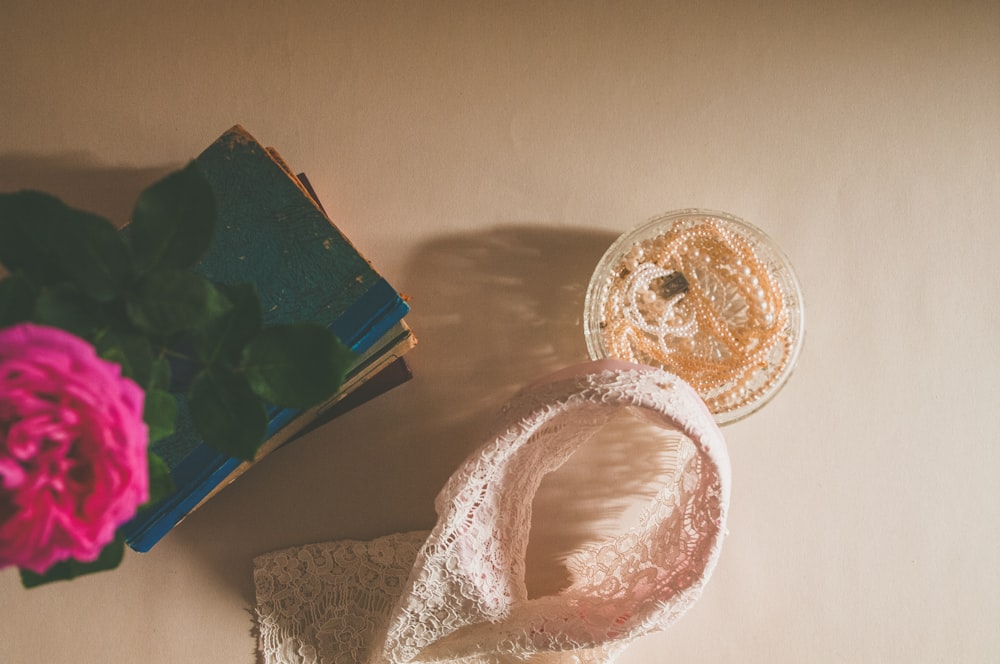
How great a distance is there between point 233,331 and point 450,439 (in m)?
0.50

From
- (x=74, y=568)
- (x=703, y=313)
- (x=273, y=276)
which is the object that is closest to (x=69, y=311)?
(x=74, y=568)

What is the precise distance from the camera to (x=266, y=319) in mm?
721

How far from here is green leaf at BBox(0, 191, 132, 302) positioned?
0.42 metres

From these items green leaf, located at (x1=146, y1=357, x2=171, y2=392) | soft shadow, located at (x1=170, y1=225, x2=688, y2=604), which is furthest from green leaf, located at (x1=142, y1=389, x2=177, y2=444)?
soft shadow, located at (x1=170, y1=225, x2=688, y2=604)

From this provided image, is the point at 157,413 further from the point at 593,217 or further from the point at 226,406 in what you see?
the point at 593,217

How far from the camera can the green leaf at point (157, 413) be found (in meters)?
0.43

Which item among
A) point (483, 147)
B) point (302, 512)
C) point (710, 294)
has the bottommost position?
point (302, 512)

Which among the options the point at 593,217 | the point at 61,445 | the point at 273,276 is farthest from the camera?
the point at 593,217

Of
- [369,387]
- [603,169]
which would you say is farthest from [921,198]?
[369,387]

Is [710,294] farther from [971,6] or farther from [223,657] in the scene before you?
[223,657]

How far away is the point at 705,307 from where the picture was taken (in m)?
0.88

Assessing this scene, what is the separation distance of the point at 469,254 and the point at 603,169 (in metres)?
0.21

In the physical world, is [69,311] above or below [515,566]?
above

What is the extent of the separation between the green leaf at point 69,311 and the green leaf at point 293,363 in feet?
A: 0.29
